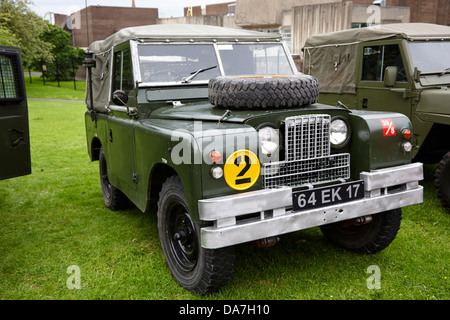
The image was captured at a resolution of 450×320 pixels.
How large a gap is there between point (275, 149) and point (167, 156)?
827mm

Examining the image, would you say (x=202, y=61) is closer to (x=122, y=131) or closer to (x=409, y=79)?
(x=122, y=131)

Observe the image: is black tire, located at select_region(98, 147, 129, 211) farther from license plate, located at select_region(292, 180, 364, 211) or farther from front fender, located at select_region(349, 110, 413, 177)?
front fender, located at select_region(349, 110, 413, 177)

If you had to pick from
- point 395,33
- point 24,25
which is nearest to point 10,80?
point 395,33

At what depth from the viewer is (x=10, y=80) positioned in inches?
159

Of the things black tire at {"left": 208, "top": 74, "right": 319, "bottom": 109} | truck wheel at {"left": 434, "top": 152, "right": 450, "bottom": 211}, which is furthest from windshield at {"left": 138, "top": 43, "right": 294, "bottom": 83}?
truck wheel at {"left": 434, "top": 152, "right": 450, "bottom": 211}

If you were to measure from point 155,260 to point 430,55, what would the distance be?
4.92 metres

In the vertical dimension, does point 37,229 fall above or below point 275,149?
below

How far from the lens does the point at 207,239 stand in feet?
8.63

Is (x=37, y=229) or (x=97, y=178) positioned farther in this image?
(x=97, y=178)

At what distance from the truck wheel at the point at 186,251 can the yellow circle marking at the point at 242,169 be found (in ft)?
1.41

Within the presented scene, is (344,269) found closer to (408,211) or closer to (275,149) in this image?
(275,149)

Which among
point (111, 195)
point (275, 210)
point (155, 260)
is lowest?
point (155, 260)

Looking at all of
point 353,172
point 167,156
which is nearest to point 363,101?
point 353,172
